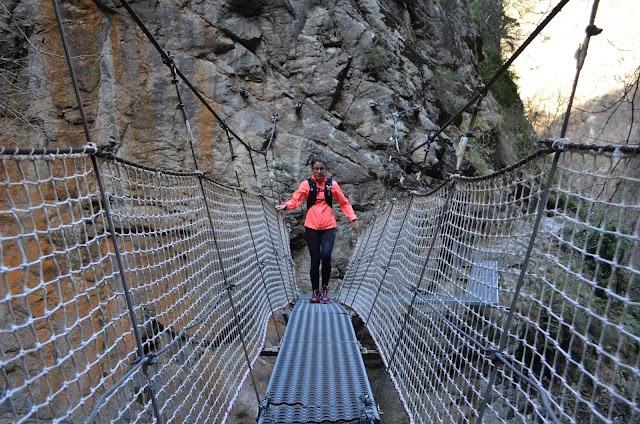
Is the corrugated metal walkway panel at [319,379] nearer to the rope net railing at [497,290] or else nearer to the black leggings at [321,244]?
the rope net railing at [497,290]

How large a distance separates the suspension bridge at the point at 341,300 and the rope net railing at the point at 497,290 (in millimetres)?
11

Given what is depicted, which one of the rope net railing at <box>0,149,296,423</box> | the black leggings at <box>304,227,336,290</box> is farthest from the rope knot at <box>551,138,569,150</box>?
the black leggings at <box>304,227,336,290</box>

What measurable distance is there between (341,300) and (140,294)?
2676 millimetres

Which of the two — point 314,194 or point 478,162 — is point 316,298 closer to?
point 314,194

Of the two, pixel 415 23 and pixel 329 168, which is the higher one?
pixel 415 23

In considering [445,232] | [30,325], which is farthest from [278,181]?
[30,325]

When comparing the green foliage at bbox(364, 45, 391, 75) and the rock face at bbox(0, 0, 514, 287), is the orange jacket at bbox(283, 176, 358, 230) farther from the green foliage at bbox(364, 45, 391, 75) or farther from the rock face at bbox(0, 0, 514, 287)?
the green foliage at bbox(364, 45, 391, 75)

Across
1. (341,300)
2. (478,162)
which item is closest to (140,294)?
(341,300)

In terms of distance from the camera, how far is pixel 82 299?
13.2 ft

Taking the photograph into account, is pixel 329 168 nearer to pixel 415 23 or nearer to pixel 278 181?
pixel 278 181

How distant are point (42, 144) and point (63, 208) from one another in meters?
0.87

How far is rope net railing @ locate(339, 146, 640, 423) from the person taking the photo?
2.76 feet

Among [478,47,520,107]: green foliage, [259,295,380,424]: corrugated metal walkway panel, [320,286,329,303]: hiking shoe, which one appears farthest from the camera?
[478,47,520,107]: green foliage

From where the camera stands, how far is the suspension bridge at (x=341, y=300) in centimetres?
86
